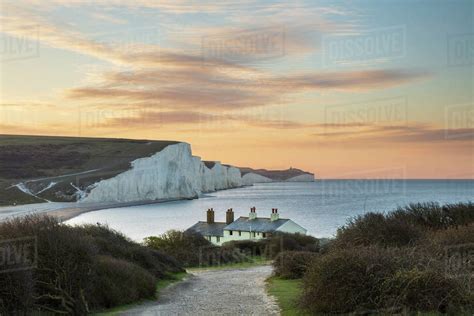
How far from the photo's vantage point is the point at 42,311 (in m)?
17.0

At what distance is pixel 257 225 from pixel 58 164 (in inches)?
4799

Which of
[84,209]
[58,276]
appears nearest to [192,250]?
[58,276]

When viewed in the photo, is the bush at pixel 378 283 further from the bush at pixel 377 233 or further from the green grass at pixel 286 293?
the bush at pixel 377 233

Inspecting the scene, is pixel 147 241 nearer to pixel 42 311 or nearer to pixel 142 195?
pixel 42 311

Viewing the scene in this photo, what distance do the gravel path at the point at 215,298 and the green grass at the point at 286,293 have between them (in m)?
0.30

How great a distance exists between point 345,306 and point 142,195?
129973 millimetres

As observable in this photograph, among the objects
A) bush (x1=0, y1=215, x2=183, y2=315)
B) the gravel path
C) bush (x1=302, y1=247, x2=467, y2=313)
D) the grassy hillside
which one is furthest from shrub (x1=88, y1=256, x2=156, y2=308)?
the grassy hillside

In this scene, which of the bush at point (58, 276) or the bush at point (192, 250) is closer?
the bush at point (58, 276)

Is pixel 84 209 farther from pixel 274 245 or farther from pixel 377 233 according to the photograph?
pixel 377 233

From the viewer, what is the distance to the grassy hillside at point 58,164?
129875 millimetres

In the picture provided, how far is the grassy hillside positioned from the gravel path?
326 feet

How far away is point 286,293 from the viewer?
21.2 m

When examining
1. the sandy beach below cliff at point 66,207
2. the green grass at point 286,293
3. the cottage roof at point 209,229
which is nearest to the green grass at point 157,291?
the green grass at point 286,293

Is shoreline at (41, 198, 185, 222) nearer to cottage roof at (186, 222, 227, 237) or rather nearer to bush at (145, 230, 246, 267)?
cottage roof at (186, 222, 227, 237)
